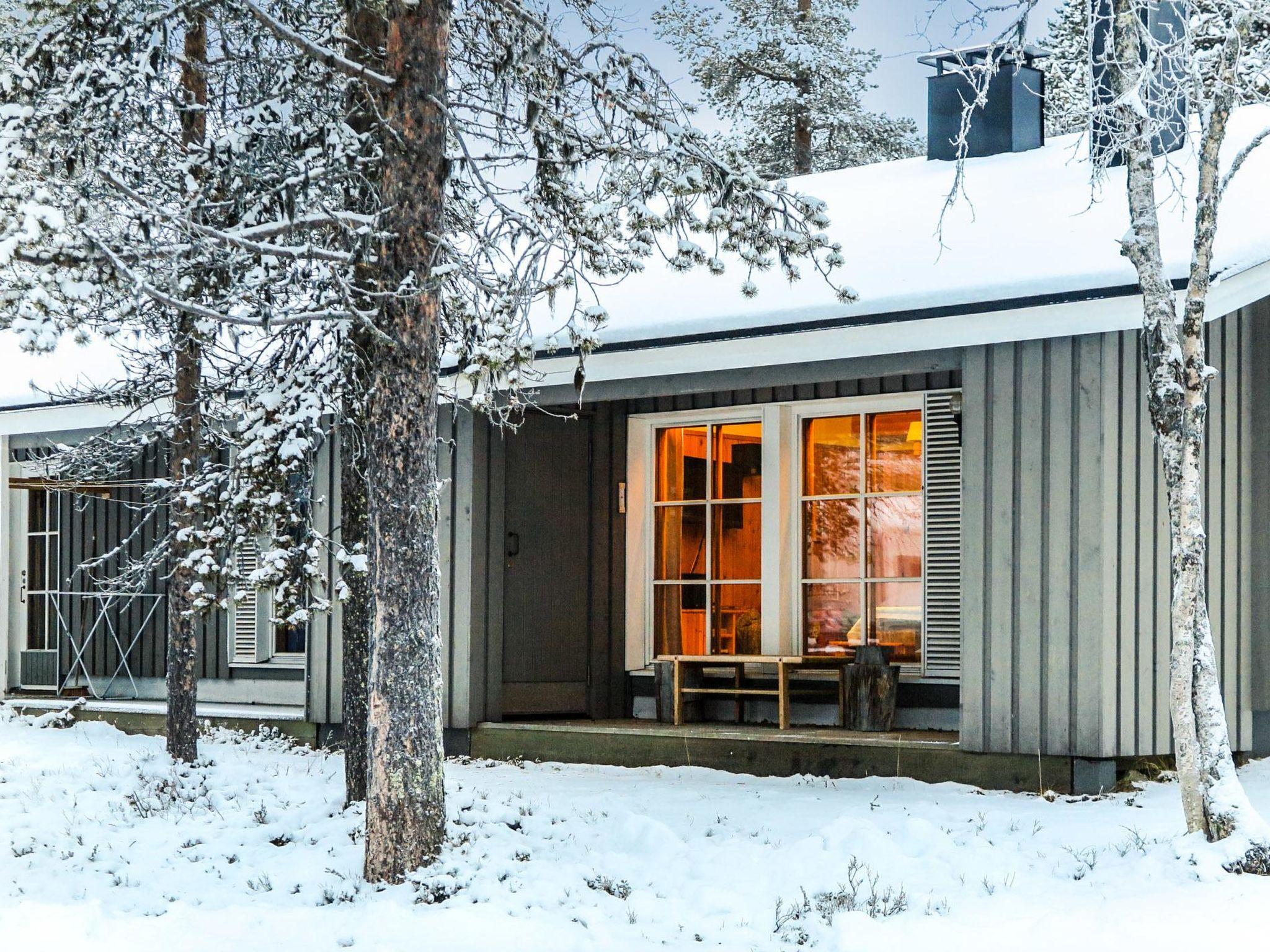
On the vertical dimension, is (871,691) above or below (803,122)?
below

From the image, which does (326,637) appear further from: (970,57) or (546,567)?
(970,57)

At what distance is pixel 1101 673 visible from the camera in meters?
7.41

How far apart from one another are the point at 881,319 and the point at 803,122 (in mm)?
19908

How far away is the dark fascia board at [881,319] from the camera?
7141 millimetres

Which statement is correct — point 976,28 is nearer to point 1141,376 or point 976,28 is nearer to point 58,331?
point 1141,376

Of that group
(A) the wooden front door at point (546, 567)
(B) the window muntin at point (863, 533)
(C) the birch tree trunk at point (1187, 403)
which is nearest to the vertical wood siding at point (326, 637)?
(A) the wooden front door at point (546, 567)

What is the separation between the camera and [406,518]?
6047 mm

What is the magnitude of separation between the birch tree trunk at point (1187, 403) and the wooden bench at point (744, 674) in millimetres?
3503

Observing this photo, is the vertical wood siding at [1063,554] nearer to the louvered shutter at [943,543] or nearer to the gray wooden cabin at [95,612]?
the louvered shutter at [943,543]

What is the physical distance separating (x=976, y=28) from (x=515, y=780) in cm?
483

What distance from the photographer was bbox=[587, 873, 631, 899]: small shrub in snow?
5.85m

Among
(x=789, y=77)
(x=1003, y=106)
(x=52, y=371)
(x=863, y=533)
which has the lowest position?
(x=863, y=533)

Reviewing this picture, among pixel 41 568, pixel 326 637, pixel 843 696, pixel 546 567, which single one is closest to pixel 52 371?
pixel 41 568

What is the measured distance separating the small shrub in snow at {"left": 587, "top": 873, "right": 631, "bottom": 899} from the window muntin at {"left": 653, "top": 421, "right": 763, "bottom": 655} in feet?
14.2
